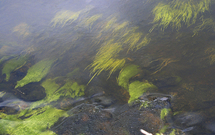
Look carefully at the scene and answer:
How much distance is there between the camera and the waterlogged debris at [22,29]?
11.4 ft

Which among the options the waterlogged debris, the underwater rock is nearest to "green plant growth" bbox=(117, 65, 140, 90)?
the underwater rock

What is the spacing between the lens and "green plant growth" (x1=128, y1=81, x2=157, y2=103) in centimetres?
156

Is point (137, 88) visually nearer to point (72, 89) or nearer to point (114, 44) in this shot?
point (72, 89)

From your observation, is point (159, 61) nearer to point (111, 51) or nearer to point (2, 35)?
point (111, 51)

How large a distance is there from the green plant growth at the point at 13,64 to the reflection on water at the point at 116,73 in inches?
0.7

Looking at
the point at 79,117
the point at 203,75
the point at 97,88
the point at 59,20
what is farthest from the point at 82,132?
the point at 59,20

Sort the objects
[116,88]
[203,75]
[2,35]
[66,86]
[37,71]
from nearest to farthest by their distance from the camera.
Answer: [203,75]
[116,88]
[66,86]
[37,71]
[2,35]

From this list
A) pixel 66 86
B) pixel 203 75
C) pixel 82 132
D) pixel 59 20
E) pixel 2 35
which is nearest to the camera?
pixel 82 132

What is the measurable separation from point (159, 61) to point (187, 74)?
39cm

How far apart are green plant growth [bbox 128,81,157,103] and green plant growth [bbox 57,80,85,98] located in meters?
0.61

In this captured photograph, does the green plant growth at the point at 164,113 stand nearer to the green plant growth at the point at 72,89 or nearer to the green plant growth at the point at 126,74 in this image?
the green plant growth at the point at 126,74

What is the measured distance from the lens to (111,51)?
235cm

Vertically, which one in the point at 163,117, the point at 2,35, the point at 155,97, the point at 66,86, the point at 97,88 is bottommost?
the point at 163,117

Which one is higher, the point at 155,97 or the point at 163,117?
the point at 155,97
